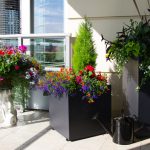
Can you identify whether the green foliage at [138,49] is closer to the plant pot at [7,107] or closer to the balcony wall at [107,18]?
the balcony wall at [107,18]

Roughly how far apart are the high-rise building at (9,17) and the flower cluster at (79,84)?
2122 millimetres

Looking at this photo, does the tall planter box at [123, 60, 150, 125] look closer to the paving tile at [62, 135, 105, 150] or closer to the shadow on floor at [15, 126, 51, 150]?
the paving tile at [62, 135, 105, 150]

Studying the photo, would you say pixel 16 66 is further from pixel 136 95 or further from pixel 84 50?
pixel 136 95

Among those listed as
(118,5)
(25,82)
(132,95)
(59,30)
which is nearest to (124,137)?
(132,95)

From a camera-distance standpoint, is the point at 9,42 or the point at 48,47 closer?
the point at 48,47

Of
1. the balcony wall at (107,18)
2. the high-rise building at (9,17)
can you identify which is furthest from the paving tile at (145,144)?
the high-rise building at (9,17)

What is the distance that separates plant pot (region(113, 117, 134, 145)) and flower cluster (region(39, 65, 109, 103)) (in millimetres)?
410

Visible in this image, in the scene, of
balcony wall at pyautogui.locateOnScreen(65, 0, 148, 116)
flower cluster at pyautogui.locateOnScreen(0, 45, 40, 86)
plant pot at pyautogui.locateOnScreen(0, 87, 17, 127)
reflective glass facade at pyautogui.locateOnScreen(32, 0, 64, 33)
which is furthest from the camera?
reflective glass facade at pyautogui.locateOnScreen(32, 0, 64, 33)

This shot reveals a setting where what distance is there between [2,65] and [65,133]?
3.80 feet

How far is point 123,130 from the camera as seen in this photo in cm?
342

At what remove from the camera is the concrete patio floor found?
11.2ft

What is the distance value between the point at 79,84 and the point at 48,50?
1.77 metres

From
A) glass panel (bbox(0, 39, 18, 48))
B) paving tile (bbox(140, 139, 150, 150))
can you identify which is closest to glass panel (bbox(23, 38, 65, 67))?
glass panel (bbox(0, 39, 18, 48))

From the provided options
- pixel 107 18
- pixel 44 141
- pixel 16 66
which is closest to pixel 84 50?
pixel 107 18
